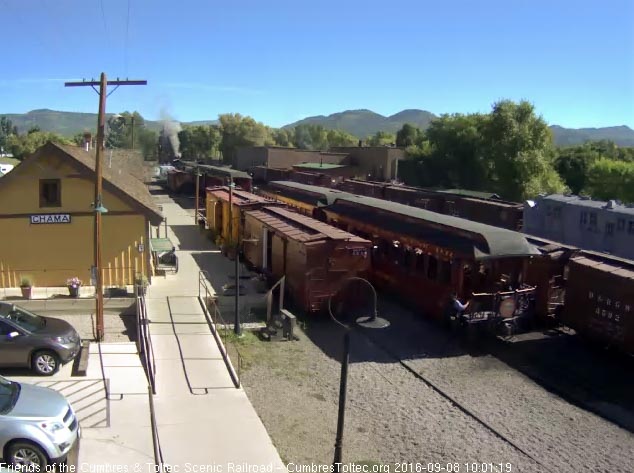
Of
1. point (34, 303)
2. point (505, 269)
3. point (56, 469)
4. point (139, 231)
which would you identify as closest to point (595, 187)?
point (505, 269)

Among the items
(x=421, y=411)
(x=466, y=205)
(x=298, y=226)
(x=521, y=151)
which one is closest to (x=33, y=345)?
(x=421, y=411)

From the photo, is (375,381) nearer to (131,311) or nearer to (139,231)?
(131,311)

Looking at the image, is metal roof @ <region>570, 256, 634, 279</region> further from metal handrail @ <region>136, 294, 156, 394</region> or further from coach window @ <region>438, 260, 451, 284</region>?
metal handrail @ <region>136, 294, 156, 394</region>

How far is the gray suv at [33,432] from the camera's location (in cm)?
796

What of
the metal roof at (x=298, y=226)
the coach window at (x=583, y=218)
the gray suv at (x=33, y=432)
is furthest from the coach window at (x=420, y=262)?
the coach window at (x=583, y=218)

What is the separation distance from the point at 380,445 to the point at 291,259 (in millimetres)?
9278

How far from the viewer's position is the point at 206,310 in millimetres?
17578

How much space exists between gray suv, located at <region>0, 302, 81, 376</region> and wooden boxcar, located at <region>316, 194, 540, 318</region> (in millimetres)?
9982

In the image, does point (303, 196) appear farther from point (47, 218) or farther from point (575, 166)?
point (575, 166)

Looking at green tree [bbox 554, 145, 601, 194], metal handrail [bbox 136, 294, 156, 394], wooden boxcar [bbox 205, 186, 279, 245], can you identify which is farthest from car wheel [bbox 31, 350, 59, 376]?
green tree [bbox 554, 145, 601, 194]

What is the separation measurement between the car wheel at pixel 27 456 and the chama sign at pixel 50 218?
44.2 feet

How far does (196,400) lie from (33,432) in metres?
3.78

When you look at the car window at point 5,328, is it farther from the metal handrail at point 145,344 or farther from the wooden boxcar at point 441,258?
the wooden boxcar at point 441,258

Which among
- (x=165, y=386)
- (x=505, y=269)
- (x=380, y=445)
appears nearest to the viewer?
(x=380, y=445)
